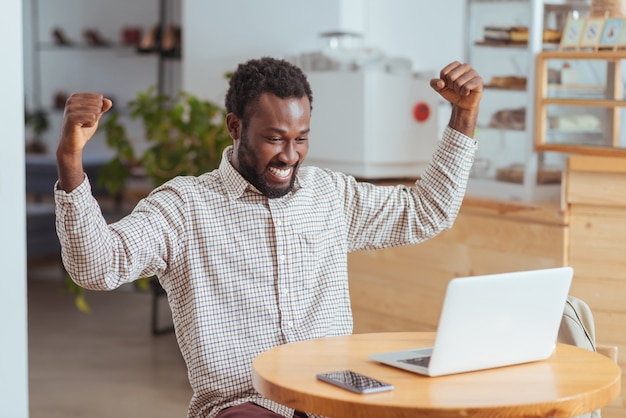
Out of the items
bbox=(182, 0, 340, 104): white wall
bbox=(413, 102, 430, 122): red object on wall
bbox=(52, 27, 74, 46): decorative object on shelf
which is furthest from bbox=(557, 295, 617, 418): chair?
bbox=(52, 27, 74, 46): decorative object on shelf

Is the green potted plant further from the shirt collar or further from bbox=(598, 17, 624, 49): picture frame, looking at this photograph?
A: the shirt collar

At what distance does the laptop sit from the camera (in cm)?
160

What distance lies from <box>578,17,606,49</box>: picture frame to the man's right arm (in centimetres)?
196

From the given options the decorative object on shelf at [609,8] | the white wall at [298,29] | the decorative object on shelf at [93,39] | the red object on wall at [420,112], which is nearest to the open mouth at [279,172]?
the decorative object on shelf at [609,8]

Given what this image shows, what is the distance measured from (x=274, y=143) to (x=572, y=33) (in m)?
1.60

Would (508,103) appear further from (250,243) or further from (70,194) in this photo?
(70,194)

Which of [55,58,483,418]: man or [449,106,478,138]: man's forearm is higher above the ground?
[449,106,478,138]: man's forearm

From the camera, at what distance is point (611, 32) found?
10.4 feet

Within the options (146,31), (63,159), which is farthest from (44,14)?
(63,159)

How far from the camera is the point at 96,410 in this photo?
3918 mm

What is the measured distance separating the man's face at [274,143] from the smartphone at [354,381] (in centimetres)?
61

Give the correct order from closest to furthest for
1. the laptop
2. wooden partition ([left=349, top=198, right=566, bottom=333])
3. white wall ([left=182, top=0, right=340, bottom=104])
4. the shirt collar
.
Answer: the laptop → the shirt collar → wooden partition ([left=349, top=198, right=566, bottom=333]) → white wall ([left=182, top=0, right=340, bottom=104])

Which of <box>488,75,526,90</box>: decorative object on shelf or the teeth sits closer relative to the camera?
the teeth

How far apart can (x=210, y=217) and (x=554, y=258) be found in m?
1.51
